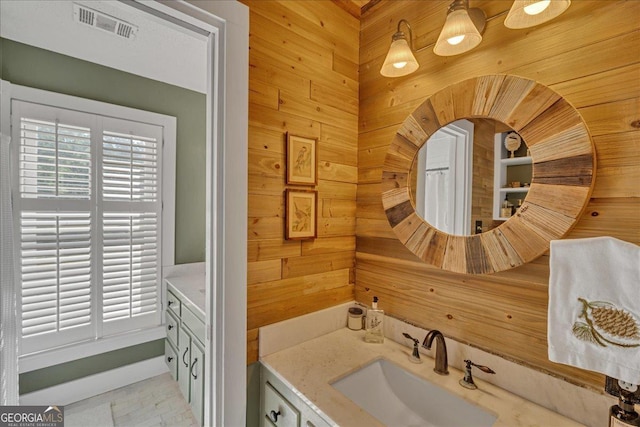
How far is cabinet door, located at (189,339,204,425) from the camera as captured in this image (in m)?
1.70

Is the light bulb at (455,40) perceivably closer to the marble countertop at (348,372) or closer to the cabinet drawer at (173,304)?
the marble countertop at (348,372)

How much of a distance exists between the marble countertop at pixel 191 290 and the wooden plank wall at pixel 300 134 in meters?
0.69

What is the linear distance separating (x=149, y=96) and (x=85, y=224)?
116 cm

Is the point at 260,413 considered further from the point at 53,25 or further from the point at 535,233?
the point at 53,25

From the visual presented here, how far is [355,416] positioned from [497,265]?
70 centimetres

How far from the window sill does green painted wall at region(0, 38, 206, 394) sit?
4cm

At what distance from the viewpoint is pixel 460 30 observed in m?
0.97

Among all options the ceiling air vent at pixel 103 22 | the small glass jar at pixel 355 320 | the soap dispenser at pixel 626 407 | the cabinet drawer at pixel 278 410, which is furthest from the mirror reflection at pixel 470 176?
the ceiling air vent at pixel 103 22

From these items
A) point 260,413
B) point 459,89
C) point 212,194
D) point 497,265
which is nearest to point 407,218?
point 497,265

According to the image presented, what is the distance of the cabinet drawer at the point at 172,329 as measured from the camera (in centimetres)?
214

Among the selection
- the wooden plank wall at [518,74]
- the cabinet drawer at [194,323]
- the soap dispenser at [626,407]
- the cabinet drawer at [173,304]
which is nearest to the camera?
the soap dispenser at [626,407]

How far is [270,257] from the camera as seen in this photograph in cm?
123

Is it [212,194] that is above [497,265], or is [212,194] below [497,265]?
above

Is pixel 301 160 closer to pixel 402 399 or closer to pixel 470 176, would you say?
pixel 470 176
